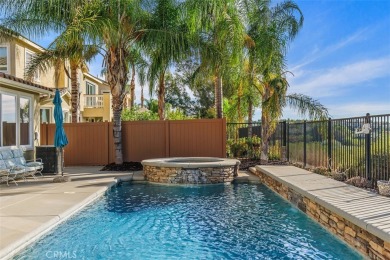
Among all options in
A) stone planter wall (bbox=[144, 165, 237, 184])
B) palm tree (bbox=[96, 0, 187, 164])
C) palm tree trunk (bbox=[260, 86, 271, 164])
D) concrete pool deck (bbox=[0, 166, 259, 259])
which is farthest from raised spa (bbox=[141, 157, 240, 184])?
palm tree (bbox=[96, 0, 187, 164])

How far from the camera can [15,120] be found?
11.7 metres

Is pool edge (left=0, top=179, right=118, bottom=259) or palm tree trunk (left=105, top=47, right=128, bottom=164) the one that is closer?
pool edge (left=0, top=179, right=118, bottom=259)

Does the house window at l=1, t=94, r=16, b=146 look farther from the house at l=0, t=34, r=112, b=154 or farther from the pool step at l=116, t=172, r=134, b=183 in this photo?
the pool step at l=116, t=172, r=134, b=183

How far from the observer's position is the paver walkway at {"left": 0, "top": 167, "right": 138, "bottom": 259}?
510cm

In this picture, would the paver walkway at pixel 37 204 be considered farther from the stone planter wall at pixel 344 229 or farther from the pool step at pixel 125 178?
the stone planter wall at pixel 344 229

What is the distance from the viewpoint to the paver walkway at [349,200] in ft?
14.8

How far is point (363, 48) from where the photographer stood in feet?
50.3

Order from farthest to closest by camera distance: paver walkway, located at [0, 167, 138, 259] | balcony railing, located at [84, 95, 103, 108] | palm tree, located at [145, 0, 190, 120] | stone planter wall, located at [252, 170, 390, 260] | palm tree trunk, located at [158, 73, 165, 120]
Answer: balcony railing, located at [84, 95, 103, 108] → palm tree trunk, located at [158, 73, 165, 120] → palm tree, located at [145, 0, 190, 120] → paver walkway, located at [0, 167, 138, 259] → stone planter wall, located at [252, 170, 390, 260]

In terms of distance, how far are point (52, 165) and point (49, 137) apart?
3.84 meters

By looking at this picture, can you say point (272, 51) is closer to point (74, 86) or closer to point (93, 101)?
point (74, 86)

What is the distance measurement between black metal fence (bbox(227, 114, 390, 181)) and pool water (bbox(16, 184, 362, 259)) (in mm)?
2152

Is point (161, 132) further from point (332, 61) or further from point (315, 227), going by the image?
point (315, 227)

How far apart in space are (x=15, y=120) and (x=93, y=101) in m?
15.3

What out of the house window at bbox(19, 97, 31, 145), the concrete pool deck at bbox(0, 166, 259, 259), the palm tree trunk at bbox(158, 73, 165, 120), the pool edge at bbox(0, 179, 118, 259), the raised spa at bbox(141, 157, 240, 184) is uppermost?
the palm tree trunk at bbox(158, 73, 165, 120)
